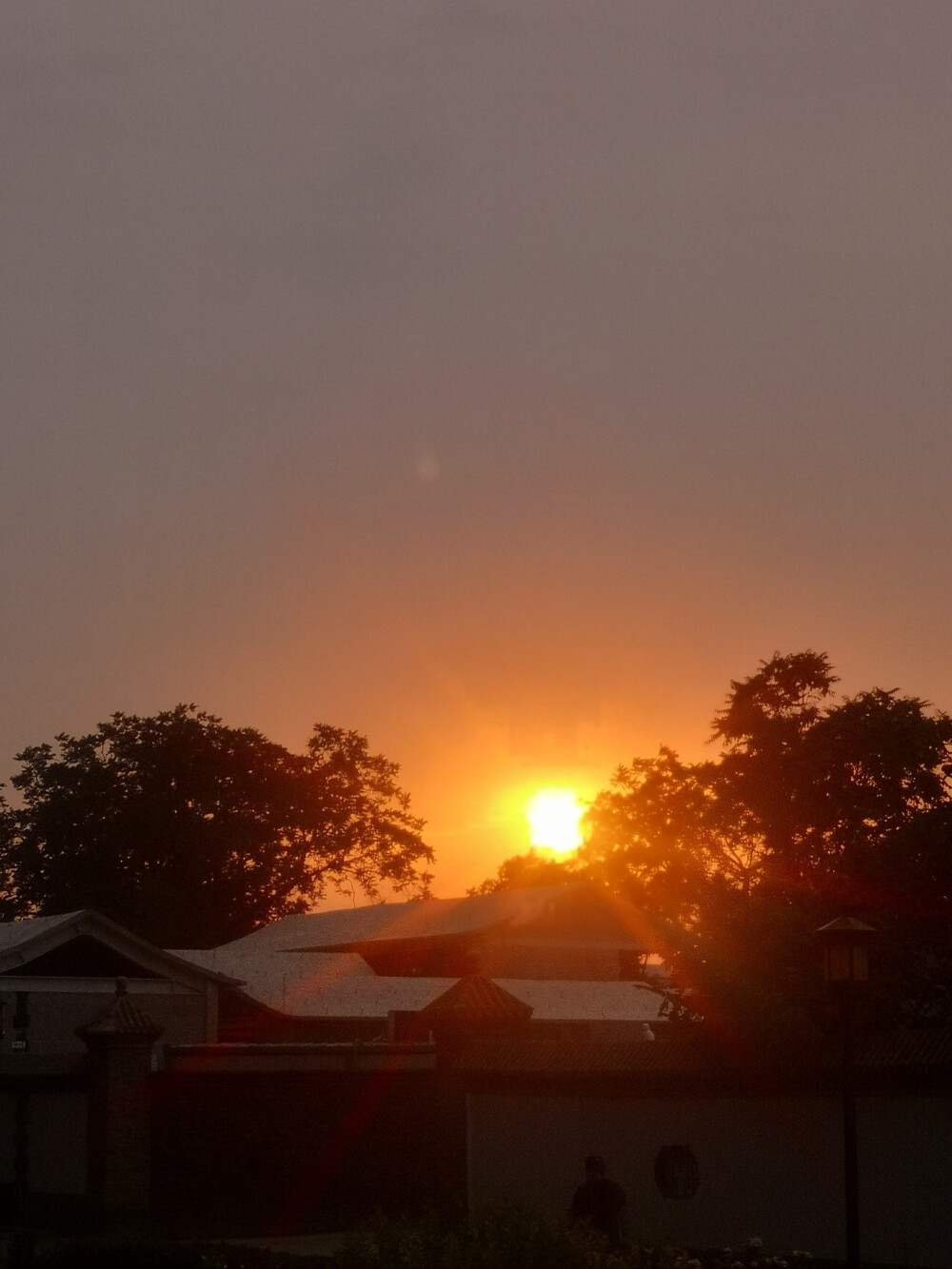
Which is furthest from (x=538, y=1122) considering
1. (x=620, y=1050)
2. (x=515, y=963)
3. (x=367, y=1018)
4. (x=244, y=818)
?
(x=244, y=818)

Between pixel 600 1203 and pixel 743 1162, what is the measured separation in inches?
214

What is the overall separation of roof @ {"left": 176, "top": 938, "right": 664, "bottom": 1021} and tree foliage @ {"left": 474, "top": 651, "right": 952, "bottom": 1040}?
11.4ft

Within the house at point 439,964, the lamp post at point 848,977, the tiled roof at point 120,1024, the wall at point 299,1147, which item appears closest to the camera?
the lamp post at point 848,977

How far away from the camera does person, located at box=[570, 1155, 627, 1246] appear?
17.2 meters

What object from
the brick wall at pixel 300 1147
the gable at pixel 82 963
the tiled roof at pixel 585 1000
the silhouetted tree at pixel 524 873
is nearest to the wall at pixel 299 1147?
the brick wall at pixel 300 1147

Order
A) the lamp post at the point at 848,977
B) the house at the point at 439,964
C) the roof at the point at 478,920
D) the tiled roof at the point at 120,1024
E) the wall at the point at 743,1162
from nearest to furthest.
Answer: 1. the lamp post at the point at 848,977
2. the wall at the point at 743,1162
3. the tiled roof at the point at 120,1024
4. the house at the point at 439,964
5. the roof at the point at 478,920

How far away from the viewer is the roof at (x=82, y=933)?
36688 millimetres

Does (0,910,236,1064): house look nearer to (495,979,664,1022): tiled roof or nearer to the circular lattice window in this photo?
(495,979,664,1022): tiled roof

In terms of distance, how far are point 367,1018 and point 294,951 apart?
998cm

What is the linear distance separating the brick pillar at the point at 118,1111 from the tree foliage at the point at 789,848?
30.2 feet

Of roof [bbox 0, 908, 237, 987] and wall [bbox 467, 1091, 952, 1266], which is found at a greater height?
roof [bbox 0, 908, 237, 987]

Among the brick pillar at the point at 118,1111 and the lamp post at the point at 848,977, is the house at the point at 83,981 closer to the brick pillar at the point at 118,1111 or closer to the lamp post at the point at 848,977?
the brick pillar at the point at 118,1111

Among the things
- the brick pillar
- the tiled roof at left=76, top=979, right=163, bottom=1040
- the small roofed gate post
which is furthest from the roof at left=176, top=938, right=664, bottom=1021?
the brick pillar

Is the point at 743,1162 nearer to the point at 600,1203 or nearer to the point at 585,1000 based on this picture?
the point at 600,1203
